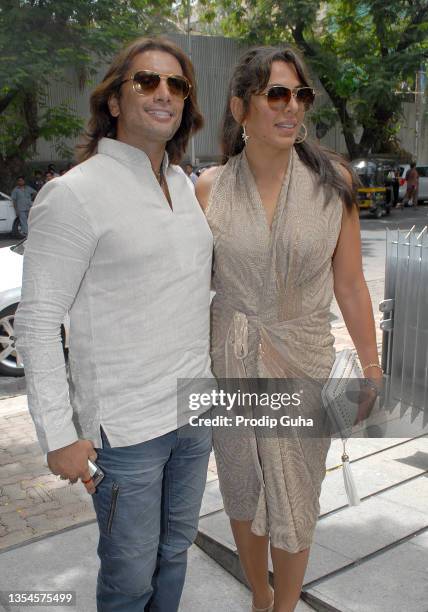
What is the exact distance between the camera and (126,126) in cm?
197

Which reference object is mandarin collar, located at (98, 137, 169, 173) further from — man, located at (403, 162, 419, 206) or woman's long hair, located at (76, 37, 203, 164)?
man, located at (403, 162, 419, 206)

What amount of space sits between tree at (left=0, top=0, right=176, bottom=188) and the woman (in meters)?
15.5

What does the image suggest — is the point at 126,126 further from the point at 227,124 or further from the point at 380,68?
the point at 380,68

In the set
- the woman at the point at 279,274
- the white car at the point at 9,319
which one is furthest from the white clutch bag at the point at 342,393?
the white car at the point at 9,319

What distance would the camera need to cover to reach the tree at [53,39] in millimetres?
16688

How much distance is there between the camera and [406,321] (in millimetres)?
3438

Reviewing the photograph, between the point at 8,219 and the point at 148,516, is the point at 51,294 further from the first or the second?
the point at 8,219

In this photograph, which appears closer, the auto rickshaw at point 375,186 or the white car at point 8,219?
the white car at point 8,219

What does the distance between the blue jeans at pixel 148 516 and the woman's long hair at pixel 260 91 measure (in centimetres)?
92

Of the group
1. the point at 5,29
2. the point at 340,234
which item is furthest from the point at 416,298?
the point at 5,29

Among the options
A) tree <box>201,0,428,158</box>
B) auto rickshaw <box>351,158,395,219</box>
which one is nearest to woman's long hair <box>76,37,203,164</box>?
auto rickshaw <box>351,158,395,219</box>

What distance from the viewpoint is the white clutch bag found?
2186mm

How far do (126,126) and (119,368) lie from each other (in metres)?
0.72

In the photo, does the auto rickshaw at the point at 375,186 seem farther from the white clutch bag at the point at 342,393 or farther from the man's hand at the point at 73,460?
the man's hand at the point at 73,460
